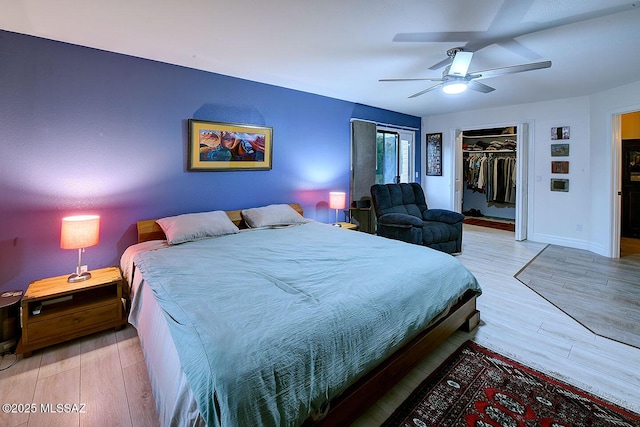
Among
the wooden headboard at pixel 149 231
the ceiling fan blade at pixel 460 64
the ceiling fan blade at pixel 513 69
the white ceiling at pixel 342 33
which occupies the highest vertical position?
the white ceiling at pixel 342 33

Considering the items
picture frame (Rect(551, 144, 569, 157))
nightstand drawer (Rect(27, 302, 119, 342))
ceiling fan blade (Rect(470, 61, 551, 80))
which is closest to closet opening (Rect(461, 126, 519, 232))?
picture frame (Rect(551, 144, 569, 157))

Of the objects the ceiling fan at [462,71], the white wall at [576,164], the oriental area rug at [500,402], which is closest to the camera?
the oriental area rug at [500,402]

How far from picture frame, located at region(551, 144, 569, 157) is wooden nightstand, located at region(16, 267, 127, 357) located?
6462 mm

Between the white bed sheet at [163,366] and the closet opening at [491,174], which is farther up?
the closet opening at [491,174]

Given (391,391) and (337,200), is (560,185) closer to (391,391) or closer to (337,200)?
(337,200)

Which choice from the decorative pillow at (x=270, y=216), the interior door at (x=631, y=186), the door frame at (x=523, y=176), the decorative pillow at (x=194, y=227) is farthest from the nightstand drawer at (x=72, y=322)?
the interior door at (x=631, y=186)

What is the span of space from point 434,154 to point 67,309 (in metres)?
6.54

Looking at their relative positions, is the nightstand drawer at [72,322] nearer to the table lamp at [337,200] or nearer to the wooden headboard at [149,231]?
the wooden headboard at [149,231]

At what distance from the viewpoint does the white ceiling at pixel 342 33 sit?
2061 mm

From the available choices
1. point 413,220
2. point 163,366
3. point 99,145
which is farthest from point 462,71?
point 99,145

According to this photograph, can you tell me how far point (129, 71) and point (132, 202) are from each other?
1.28 m

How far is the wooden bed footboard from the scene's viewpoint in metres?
1.42

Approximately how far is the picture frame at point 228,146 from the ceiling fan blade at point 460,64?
7.23 ft

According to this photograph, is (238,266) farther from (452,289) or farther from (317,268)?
(452,289)
